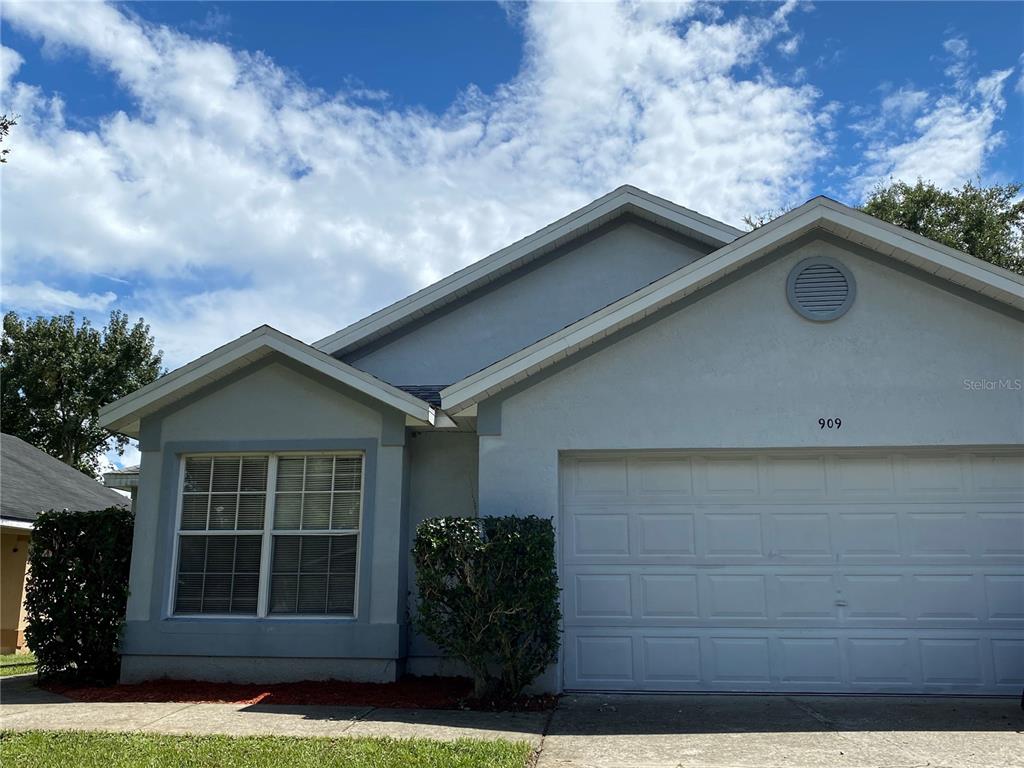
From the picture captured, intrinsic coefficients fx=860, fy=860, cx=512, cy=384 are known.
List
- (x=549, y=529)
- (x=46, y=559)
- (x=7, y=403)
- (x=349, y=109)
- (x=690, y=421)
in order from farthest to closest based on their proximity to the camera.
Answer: (x=7, y=403)
(x=349, y=109)
(x=46, y=559)
(x=690, y=421)
(x=549, y=529)

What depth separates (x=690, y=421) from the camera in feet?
29.5

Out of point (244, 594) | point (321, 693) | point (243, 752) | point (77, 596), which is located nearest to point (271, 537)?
point (244, 594)

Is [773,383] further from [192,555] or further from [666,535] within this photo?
[192,555]

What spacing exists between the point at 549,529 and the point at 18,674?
25.9 feet

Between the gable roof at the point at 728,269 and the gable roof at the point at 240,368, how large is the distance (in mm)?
721

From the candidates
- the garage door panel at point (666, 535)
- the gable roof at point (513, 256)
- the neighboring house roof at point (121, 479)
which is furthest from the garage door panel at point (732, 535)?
the neighboring house roof at point (121, 479)

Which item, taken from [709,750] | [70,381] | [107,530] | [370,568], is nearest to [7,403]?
[70,381]

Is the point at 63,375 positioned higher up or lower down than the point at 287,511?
higher up

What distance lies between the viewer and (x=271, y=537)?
381 inches

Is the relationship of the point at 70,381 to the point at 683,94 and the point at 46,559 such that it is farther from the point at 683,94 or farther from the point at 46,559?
the point at 683,94

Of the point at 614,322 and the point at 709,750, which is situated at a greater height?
the point at 614,322

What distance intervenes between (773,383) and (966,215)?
24065 millimetres

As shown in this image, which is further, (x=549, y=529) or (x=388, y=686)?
(x=388, y=686)

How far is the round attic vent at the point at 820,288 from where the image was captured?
906 centimetres
